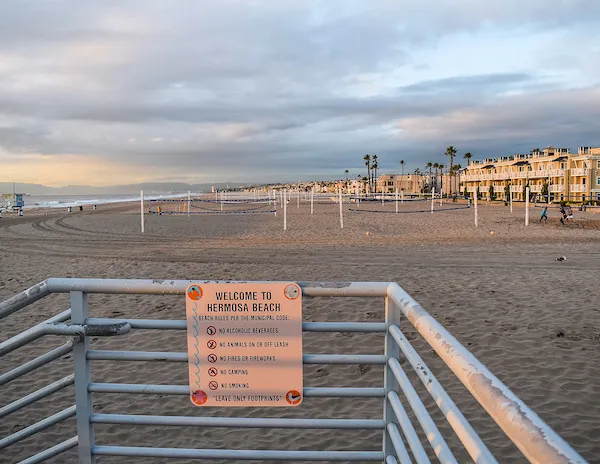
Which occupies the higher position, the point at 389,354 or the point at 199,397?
the point at 389,354

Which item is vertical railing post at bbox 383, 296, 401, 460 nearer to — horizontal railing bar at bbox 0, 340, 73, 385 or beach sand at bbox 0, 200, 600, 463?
horizontal railing bar at bbox 0, 340, 73, 385

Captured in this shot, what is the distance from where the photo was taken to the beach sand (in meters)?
4.89

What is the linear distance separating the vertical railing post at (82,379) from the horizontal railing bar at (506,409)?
5.90 feet

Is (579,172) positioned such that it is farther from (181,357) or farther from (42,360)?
(42,360)

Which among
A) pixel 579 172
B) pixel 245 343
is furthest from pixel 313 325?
pixel 579 172

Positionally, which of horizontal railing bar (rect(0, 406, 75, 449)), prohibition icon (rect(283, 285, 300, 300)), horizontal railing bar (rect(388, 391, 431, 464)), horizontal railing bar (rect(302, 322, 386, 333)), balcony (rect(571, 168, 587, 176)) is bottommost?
horizontal railing bar (rect(0, 406, 75, 449))

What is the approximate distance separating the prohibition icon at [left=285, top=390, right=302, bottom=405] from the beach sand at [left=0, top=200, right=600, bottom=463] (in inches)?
86.9

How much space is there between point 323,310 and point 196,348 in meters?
6.33

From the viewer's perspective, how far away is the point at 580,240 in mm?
19984

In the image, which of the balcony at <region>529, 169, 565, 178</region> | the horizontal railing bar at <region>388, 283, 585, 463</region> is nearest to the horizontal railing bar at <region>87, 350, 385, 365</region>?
the horizontal railing bar at <region>388, 283, 585, 463</region>

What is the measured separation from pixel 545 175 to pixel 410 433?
297ft

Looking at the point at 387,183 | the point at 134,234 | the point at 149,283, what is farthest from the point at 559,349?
the point at 387,183

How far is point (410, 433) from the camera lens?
7.55 feet

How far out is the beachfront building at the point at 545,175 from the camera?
242 feet
